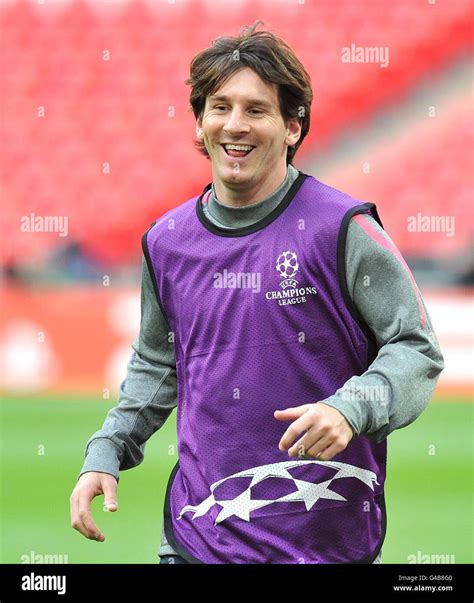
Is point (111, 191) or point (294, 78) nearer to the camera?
point (294, 78)

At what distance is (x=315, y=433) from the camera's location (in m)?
2.49

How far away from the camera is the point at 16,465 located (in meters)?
8.86

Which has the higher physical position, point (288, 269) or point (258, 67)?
point (258, 67)

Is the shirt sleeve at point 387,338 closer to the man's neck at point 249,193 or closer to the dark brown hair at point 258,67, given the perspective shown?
the man's neck at point 249,193

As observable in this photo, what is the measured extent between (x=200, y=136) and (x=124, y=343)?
8179 mm

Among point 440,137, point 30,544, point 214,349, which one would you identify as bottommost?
point 30,544

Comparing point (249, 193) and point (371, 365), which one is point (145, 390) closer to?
point (249, 193)

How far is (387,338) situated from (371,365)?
9 cm

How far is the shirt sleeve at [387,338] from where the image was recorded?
265 cm

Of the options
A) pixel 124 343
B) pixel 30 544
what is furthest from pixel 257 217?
pixel 124 343

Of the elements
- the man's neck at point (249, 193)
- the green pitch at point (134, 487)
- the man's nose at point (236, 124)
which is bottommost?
the green pitch at point (134, 487)

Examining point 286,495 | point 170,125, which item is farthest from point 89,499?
point 170,125

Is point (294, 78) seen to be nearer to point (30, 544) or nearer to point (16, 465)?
point (30, 544)

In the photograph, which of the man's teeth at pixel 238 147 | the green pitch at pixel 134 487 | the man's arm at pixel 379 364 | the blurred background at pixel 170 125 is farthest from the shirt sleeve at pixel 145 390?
the blurred background at pixel 170 125
